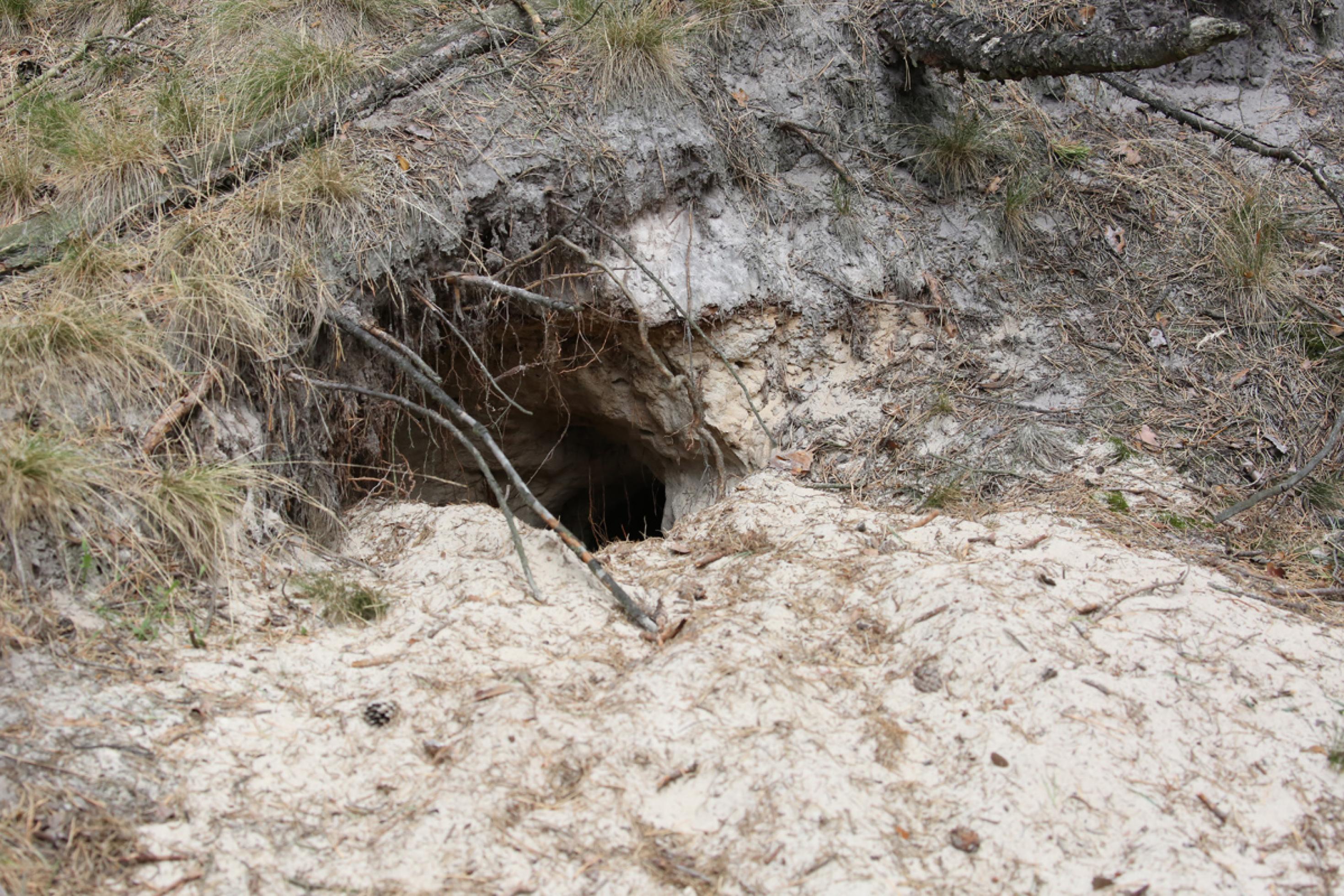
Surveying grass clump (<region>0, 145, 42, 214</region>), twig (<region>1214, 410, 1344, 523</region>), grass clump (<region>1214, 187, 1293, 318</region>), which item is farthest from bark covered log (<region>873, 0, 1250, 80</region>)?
grass clump (<region>0, 145, 42, 214</region>)

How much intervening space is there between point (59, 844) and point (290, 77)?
3.02 metres

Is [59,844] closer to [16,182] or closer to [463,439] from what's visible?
[463,439]

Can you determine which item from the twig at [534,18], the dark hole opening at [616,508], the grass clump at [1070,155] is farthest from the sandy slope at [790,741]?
the dark hole opening at [616,508]

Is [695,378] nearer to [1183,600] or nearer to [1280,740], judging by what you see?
[1183,600]

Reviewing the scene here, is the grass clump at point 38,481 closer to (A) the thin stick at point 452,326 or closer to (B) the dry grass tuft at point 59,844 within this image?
(B) the dry grass tuft at point 59,844

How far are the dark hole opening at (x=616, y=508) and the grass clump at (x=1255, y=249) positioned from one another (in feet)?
10.4

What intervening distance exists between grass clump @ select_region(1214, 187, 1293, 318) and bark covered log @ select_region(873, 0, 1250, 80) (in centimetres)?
86

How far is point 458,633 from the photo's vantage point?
113 inches

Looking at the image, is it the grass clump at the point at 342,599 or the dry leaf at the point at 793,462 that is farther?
the dry leaf at the point at 793,462

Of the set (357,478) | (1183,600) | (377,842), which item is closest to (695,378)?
(357,478)

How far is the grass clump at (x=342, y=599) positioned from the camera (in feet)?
9.55

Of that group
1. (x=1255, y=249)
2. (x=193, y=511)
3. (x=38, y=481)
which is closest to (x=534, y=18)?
(x=193, y=511)

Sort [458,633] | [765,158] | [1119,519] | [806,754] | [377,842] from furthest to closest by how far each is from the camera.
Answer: [765,158] → [1119,519] → [458,633] → [806,754] → [377,842]

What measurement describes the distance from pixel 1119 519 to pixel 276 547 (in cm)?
289
